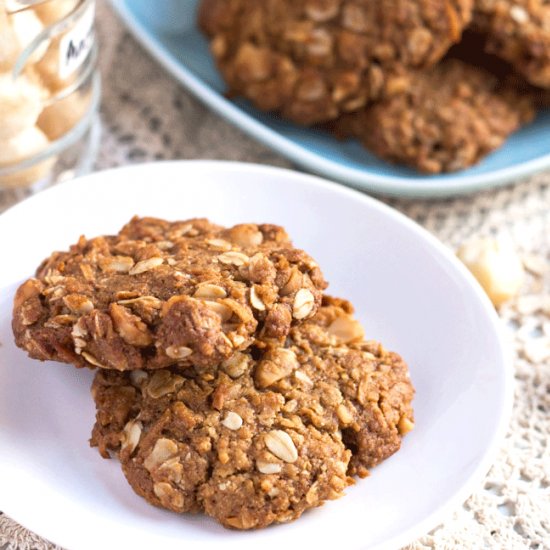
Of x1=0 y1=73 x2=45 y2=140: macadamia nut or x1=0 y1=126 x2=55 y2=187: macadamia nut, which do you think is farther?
x1=0 y1=126 x2=55 y2=187: macadamia nut

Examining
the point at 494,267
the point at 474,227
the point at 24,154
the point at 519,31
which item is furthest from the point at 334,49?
the point at 24,154

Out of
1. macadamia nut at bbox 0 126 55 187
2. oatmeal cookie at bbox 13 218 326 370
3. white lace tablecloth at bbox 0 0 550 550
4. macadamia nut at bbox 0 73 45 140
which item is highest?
macadamia nut at bbox 0 73 45 140

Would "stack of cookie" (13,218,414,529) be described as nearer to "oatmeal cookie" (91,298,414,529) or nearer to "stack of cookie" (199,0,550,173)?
"oatmeal cookie" (91,298,414,529)

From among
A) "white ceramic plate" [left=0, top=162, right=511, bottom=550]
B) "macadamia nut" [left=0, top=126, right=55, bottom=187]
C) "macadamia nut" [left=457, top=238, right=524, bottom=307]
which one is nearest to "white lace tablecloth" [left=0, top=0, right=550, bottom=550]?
"macadamia nut" [left=457, top=238, right=524, bottom=307]

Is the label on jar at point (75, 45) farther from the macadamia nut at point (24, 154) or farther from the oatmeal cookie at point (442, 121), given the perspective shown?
the oatmeal cookie at point (442, 121)

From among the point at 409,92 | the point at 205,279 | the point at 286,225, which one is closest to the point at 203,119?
the point at 409,92

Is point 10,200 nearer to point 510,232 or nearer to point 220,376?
point 220,376
